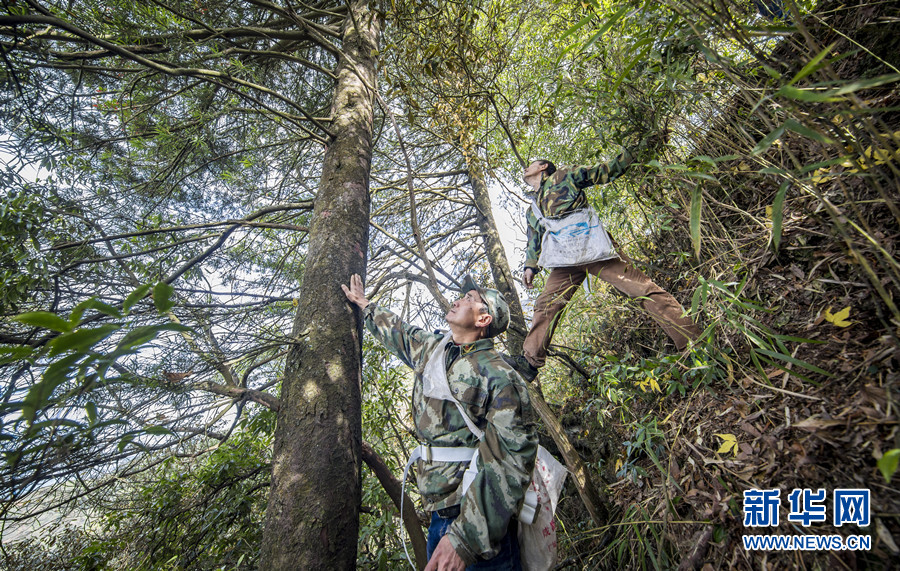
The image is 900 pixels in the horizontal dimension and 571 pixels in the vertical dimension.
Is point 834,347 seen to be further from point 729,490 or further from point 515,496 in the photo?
point 515,496

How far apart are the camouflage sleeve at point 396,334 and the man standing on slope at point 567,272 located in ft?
2.33

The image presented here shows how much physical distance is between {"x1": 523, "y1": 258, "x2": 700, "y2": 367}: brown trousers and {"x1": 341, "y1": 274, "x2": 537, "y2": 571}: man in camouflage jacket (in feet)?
2.87

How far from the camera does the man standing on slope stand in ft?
7.89

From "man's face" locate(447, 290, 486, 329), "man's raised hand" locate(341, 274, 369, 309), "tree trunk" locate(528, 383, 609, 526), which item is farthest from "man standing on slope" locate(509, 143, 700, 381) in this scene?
"man's raised hand" locate(341, 274, 369, 309)

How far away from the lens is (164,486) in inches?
107

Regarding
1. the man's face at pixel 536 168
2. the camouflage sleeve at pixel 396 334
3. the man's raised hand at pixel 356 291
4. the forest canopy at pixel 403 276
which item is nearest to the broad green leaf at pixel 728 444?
the forest canopy at pixel 403 276

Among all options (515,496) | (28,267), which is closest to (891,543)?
(515,496)

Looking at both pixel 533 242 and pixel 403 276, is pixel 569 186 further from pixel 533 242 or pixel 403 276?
pixel 403 276

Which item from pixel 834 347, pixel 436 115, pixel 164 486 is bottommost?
pixel 834 347

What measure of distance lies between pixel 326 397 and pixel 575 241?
2011 millimetres

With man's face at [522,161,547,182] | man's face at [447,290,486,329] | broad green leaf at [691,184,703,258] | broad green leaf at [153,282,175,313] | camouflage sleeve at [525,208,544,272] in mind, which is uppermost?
man's face at [522,161,547,182]

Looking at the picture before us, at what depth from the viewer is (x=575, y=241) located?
2727mm

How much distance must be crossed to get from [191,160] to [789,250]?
183 inches

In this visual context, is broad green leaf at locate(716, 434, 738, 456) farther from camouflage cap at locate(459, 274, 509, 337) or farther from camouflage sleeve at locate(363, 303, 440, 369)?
camouflage sleeve at locate(363, 303, 440, 369)
